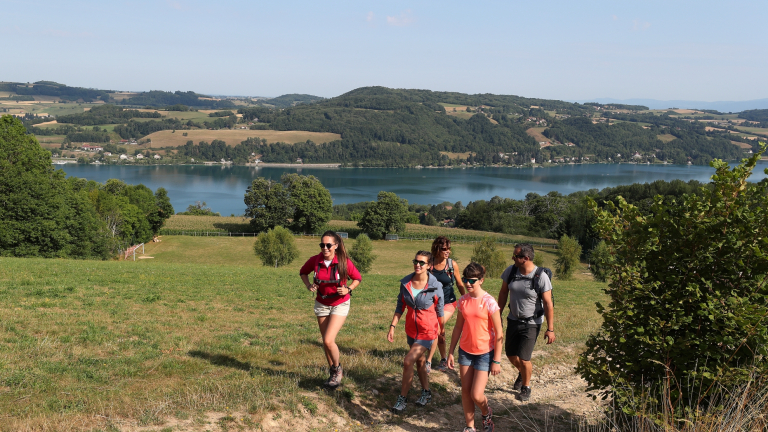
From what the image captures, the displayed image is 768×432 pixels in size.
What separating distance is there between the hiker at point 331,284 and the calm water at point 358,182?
106363 mm

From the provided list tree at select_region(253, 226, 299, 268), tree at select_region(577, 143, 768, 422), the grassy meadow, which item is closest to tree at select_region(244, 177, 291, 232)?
tree at select_region(253, 226, 299, 268)

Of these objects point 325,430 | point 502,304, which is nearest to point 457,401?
point 502,304

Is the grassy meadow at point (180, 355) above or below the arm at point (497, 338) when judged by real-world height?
below

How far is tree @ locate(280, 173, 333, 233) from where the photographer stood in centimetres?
6569

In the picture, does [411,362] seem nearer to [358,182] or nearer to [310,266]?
[310,266]

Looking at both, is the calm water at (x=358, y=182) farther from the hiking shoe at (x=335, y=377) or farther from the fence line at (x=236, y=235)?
the hiking shoe at (x=335, y=377)

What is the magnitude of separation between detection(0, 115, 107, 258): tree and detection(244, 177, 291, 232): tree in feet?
117

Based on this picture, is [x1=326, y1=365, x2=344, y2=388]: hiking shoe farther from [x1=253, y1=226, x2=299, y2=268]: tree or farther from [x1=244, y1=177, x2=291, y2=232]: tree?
[x1=244, y1=177, x2=291, y2=232]: tree

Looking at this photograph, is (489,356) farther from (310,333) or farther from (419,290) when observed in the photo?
(310,333)

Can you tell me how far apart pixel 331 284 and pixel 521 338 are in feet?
9.15

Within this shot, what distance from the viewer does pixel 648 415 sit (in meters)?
4.55

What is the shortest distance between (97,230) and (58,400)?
33763 mm

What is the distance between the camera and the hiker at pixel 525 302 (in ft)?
20.7

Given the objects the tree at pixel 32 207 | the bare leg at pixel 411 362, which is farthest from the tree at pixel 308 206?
the bare leg at pixel 411 362
